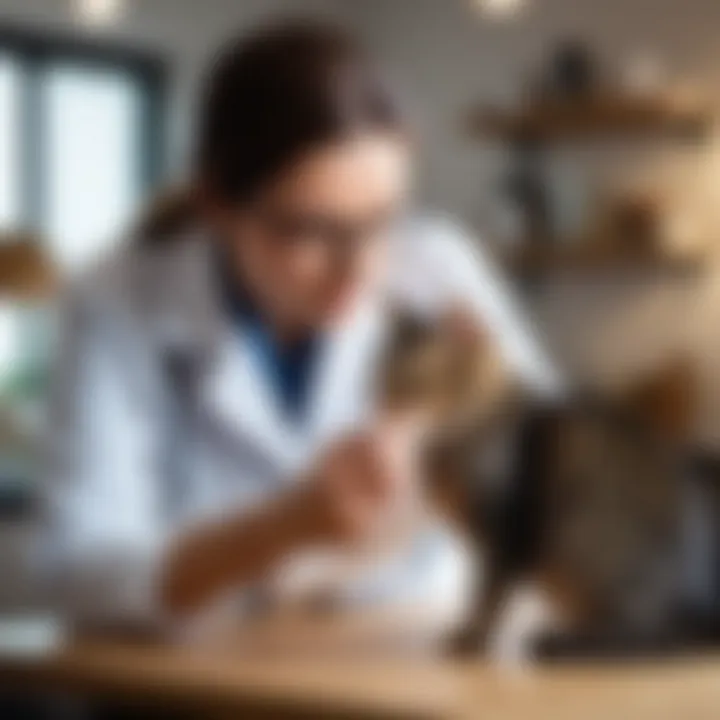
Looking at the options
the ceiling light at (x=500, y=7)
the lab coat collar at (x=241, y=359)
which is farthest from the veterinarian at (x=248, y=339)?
the ceiling light at (x=500, y=7)

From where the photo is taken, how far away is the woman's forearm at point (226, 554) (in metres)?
0.82

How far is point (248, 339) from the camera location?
88 centimetres

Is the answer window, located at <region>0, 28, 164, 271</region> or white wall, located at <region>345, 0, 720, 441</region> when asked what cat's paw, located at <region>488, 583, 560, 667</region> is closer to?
white wall, located at <region>345, 0, 720, 441</region>

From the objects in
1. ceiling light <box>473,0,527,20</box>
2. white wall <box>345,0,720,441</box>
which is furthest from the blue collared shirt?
ceiling light <box>473,0,527,20</box>

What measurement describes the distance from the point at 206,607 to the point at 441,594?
12 cm

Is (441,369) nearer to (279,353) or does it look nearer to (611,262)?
(279,353)

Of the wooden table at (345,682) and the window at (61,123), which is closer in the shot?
the wooden table at (345,682)

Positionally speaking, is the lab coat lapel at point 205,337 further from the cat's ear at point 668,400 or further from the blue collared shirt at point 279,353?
the cat's ear at point 668,400

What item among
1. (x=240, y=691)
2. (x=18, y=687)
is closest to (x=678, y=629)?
(x=240, y=691)

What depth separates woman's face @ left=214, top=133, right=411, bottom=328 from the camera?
2.77 feet

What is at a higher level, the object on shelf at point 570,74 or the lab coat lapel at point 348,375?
the object on shelf at point 570,74

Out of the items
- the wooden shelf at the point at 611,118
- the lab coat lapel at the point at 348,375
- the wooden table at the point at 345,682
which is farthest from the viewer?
the wooden shelf at the point at 611,118

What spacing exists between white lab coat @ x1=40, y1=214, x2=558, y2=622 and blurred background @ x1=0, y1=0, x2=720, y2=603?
0.03 meters

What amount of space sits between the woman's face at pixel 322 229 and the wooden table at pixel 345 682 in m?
0.17
